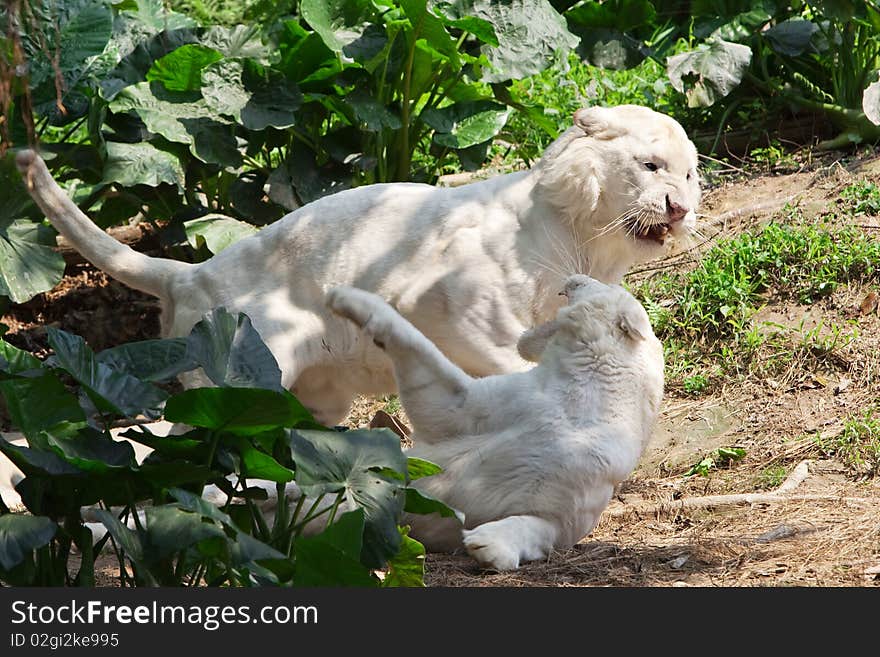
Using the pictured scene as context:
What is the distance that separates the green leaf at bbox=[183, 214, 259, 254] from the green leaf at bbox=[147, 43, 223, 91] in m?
0.81

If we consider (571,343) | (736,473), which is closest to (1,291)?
(571,343)

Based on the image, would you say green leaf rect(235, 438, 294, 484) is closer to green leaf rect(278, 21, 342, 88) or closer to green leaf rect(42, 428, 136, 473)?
green leaf rect(42, 428, 136, 473)

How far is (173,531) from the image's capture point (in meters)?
2.86

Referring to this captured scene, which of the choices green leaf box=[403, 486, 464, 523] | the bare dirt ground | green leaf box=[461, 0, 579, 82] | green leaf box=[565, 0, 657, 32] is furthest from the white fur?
green leaf box=[565, 0, 657, 32]

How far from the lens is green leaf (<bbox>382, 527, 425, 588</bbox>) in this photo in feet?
11.6

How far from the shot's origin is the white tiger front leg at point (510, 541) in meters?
3.97

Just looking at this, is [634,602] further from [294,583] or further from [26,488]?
[26,488]

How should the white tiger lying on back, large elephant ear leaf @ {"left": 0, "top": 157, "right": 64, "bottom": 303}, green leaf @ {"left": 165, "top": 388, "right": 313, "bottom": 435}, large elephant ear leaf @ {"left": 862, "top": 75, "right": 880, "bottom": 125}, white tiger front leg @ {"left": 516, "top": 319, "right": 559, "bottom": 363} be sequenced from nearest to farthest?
green leaf @ {"left": 165, "top": 388, "right": 313, "bottom": 435}, the white tiger lying on back, white tiger front leg @ {"left": 516, "top": 319, "right": 559, "bottom": 363}, large elephant ear leaf @ {"left": 0, "top": 157, "right": 64, "bottom": 303}, large elephant ear leaf @ {"left": 862, "top": 75, "right": 880, "bottom": 125}

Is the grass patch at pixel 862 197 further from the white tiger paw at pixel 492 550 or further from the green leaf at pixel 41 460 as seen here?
the green leaf at pixel 41 460

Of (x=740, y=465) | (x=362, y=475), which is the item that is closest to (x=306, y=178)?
(x=740, y=465)

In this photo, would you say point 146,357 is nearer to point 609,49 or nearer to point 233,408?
point 233,408

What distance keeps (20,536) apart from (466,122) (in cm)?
520

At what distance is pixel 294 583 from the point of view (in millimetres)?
2990

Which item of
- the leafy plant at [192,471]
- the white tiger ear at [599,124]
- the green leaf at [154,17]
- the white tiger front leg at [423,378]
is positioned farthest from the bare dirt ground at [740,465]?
the green leaf at [154,17]
